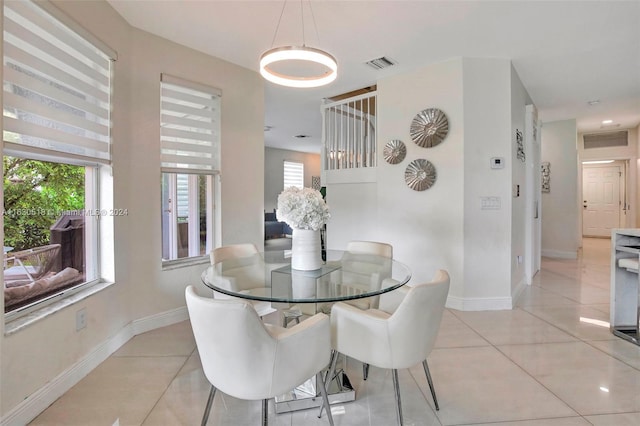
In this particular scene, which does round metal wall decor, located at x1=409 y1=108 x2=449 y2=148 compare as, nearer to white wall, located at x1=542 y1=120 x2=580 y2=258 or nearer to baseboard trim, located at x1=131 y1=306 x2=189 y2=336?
baseboard trim, located at x1=131 y1=306 x2=189 y2=336

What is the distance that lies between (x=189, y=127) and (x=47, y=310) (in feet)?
5.97

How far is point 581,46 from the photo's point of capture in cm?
306

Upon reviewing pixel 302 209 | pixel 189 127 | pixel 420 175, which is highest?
pixel 189 127

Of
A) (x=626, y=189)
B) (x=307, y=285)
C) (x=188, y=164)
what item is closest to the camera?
(x=307, y=285)

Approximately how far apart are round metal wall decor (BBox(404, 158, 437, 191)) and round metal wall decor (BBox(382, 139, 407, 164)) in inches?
6.0

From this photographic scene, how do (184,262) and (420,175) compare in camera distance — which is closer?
(184,262)

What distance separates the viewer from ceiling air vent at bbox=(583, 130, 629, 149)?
6.76 metres

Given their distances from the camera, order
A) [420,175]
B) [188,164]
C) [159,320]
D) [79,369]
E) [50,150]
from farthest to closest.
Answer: [420,175] < [188,164] < [159,320] < [79,369] < [50,150]

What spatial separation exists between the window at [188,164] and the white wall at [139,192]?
96mm

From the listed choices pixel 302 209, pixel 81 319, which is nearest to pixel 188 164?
pixel 81 319

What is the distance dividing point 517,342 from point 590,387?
2.08 ft

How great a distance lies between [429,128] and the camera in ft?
11.1

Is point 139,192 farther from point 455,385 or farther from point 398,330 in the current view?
point 455,385

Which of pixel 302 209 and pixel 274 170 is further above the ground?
pixel 274 170
